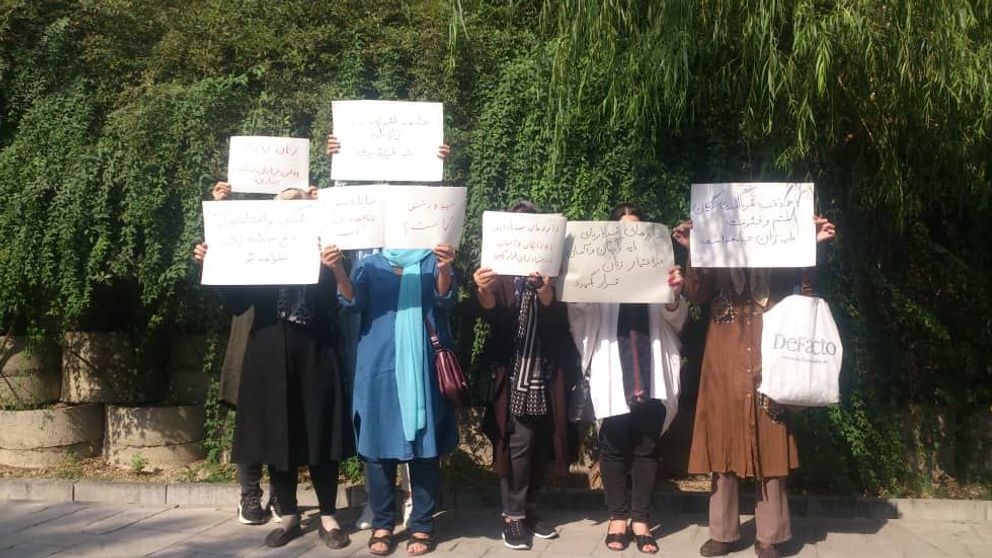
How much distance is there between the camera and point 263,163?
16.6 feet

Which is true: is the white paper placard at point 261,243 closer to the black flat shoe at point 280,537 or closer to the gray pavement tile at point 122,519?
the black flat shoe at point 280,537

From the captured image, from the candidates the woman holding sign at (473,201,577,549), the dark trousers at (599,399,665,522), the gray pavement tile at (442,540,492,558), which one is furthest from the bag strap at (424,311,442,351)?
the gray pavement tile at (442,540,492,558)

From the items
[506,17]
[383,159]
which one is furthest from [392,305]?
[506,17]

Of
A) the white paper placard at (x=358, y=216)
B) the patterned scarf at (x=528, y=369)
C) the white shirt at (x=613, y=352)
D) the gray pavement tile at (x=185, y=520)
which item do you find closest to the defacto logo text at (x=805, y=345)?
the white shirt at (x=613, y=352)

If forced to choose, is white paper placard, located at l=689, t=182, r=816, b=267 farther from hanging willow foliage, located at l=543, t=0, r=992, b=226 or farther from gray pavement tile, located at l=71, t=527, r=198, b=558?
gray pavement tile, located at l=71, t=527, r=198, b=558

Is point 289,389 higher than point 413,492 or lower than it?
higher

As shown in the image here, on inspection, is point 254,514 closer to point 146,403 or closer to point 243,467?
point 243,467

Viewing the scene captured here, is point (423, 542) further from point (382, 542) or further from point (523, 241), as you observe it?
point (523, 241)

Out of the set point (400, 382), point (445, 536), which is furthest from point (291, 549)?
point (400, 382)

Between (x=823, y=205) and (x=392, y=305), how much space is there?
2780 millimetres

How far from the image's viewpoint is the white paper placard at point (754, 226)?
15.1 feet

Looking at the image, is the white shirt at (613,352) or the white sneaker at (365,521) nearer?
the white shirt at (613,352)

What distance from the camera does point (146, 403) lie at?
22.5 ft

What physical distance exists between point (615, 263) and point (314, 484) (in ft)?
6.92
